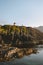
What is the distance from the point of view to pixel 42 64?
57.9 metres

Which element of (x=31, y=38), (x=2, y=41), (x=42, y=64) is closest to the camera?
(x=42, y=64)

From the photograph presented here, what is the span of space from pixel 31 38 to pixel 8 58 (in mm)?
71622

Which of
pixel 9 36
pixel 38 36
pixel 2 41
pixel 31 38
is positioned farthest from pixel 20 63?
pixel 38 36

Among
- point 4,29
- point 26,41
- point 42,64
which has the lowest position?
point 42,64

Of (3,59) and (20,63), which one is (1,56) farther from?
(20,63)

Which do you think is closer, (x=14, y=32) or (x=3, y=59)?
(x=3, y=59)

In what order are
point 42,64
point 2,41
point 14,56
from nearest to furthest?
point 42,64
point 14,56
point 2,41

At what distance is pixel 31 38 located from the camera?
135625 mm

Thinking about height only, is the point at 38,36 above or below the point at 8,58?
above

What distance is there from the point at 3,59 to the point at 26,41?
219ft

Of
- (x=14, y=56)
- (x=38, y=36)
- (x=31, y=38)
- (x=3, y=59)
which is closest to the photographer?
(x=3, y=59)

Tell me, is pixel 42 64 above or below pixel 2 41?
below

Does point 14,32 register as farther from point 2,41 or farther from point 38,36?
point 38,36

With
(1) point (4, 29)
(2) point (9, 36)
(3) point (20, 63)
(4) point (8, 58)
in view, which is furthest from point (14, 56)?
(1) point (4, 29)
